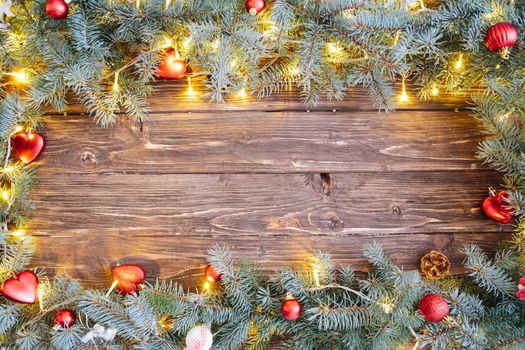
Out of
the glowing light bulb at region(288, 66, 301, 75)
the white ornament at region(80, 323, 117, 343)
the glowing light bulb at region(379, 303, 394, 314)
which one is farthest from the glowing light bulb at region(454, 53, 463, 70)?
the white ornament at region(80, 323, 117, 343)

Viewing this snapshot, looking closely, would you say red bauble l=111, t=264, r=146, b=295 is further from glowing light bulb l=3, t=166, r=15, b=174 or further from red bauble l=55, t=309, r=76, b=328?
glowing light bulb l=3, t=166, r=15, b=174

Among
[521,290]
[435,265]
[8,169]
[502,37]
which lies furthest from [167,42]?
[521,290]

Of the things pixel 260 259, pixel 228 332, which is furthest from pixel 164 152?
pixel 228 332

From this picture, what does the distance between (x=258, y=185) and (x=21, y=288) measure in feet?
2.12

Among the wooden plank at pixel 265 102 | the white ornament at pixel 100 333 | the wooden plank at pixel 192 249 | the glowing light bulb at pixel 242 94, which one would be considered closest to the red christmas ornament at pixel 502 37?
A: the wooden plank at pixel 265 102

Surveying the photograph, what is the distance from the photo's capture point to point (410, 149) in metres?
1.29

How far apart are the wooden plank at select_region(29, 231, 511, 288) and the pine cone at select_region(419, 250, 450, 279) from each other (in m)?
0.03

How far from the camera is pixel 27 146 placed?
4.07 feet

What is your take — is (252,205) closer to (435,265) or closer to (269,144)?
(269,144)

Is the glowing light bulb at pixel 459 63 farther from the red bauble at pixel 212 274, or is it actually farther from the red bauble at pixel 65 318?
the red bauble at pixel 65 318

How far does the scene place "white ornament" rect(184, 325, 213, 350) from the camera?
1.09 m

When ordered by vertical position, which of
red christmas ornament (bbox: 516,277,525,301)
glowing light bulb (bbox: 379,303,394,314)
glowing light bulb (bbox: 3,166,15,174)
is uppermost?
glowing light bulb (bbox: 3,166,15,174)

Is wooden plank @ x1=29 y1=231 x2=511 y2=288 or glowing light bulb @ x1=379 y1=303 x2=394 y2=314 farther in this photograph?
wooden plank @ x1=29 y1=231 x2=511 y2=288

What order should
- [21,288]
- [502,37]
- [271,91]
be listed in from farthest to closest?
[271,91]
[21,288]
[502,37]
